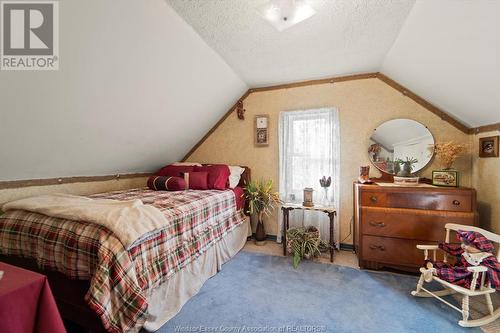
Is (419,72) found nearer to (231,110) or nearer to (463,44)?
(463,44)

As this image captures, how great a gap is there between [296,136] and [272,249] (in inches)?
65.2

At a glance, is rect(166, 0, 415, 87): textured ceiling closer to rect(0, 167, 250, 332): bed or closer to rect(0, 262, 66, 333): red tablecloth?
rect(0, 167, 250, 332): bed

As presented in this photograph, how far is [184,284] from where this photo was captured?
189 centimetres

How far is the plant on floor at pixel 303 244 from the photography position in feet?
8.75

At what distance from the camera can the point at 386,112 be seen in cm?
280

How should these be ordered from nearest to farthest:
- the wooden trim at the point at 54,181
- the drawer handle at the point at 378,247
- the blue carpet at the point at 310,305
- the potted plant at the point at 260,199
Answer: the blue carpet at the point at 310,305, the wooden trim at the point at 54,181, the drawer handle at the point at 378,247, the potted plant at the point at 260,199

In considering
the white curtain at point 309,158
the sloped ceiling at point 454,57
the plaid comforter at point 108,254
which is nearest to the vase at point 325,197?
the white curtain at point 309,158

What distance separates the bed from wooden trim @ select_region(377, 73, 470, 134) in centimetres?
282

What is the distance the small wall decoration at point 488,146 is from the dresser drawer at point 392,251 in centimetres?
115

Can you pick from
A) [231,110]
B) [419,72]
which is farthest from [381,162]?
[231,110]

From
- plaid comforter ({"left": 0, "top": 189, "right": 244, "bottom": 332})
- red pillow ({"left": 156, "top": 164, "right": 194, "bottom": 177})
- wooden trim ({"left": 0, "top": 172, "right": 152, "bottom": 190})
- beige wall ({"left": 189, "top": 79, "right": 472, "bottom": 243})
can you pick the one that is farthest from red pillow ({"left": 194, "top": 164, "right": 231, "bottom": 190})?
wooden trim ({"left": 0, "top": 172, "right": 152, "bottom": 190})

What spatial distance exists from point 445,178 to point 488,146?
1.57 feet

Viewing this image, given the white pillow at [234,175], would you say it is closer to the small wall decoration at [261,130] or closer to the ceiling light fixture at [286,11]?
the small wall decoration at [261,130]

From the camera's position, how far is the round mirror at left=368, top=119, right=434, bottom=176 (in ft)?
8.66
